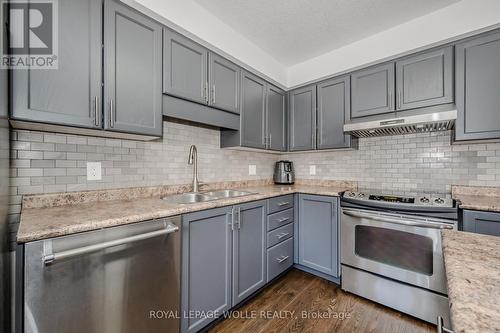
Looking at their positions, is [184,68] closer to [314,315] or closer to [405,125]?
[405,125]

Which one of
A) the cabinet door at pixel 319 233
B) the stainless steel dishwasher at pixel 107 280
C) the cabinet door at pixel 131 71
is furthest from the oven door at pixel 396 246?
the cabinet door at pixel 131 71

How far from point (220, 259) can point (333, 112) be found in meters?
1.95

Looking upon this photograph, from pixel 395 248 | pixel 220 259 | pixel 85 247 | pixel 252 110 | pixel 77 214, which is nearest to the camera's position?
pixel 85 247

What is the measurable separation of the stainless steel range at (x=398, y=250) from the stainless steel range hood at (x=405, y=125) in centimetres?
65

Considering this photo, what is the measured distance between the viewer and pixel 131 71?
1.43 metres

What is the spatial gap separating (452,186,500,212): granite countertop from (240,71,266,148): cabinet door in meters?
1.80

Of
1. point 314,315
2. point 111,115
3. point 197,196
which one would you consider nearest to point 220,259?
point 197,196

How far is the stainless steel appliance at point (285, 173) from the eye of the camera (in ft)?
9.75

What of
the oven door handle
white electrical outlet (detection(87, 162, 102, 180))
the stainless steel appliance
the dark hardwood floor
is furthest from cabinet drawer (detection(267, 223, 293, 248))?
white electrical outlet (detection(87, 162, 102, 180))

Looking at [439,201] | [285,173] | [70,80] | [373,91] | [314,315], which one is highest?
[373,91]

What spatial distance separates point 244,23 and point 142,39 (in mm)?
1054

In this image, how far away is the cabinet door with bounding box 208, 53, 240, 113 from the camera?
194 cm

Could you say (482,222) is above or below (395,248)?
above

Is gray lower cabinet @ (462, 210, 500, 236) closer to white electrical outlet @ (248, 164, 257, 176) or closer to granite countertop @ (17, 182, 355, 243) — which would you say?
granite countertop @ (17, 182, 355, 243)
